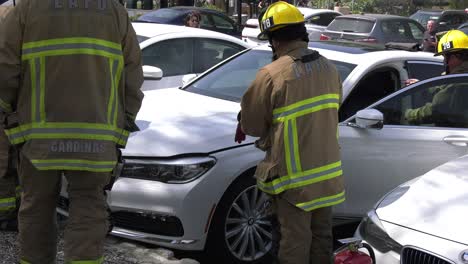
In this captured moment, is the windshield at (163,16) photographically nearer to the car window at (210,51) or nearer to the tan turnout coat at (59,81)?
the car window at (210,51)

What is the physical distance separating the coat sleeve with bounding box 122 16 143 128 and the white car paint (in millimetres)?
1492

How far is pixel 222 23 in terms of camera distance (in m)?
19.3

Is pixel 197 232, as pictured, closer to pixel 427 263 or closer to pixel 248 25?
pixel 427 263

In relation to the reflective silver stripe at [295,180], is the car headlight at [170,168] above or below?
below

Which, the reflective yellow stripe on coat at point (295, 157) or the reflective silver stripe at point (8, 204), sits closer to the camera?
the reflective yellow stripe on coat at point (295, 157)

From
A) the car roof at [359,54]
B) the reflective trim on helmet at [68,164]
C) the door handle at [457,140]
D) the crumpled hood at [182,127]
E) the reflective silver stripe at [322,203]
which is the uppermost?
the car roof at [359,54]

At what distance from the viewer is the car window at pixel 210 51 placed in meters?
8.38

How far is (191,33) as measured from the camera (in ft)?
27.6

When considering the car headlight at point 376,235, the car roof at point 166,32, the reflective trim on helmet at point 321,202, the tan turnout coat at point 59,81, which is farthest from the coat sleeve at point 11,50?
the car roof at point 166,32

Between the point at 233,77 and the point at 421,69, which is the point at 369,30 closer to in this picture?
the point at 421,69

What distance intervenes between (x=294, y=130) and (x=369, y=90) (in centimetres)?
216

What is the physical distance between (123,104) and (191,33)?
4.98 m

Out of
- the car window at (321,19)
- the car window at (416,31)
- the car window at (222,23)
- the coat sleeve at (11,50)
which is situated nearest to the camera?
the coat sleeve at (11,50)

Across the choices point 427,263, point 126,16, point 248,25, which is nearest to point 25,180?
point 126,16
